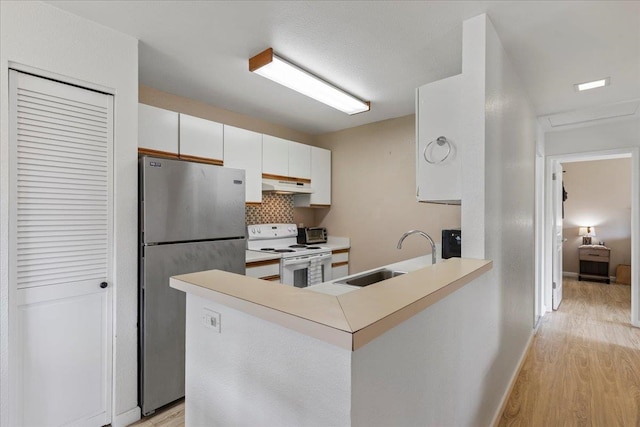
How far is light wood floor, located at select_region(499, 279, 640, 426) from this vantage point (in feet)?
6.75

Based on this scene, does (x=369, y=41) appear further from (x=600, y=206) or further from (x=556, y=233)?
(x=600, y=206)

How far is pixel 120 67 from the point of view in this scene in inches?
77.3

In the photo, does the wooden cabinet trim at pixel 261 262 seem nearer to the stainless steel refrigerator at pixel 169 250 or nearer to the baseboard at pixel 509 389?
the stainless steel refrigerator at pixel 169 250

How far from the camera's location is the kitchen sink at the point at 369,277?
6.49ft

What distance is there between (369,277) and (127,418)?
1760 mm

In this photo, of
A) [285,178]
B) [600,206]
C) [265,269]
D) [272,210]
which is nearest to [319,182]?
[285,178]

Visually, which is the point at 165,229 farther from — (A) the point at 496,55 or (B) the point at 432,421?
(A) the point at 496,55

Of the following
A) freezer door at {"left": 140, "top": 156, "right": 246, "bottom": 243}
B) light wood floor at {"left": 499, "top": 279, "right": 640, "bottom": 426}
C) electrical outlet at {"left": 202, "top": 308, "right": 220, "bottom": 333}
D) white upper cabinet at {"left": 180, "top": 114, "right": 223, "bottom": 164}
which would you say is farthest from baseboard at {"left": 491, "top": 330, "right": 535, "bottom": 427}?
white upper cabinet at {"left": 180, "top": 114, "right": 223, "bottom": 164}

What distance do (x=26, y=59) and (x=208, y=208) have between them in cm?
125

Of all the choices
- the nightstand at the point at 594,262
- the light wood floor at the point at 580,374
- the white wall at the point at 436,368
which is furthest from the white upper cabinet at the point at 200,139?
the nightstand at the point at 594,262

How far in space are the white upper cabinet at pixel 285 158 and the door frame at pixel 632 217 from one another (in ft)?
9.95

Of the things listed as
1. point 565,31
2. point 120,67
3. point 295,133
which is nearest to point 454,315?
point 565,31

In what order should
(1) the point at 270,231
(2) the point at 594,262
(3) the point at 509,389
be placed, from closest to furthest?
(3) the point at 509,389 → (1) the point at 270,231 → (2) the point at 594,262

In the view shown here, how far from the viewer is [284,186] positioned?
3.68 metres
